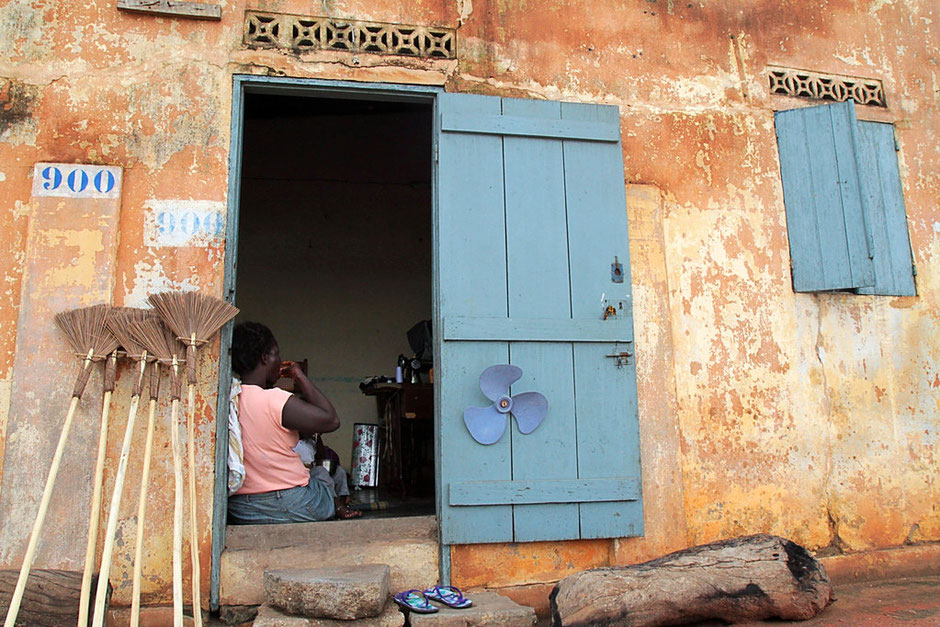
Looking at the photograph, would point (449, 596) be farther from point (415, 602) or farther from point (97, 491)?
point (97, 491)

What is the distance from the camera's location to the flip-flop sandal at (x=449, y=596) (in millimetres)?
3555

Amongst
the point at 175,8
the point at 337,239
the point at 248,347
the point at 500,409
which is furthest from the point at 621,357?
the point at 337,239

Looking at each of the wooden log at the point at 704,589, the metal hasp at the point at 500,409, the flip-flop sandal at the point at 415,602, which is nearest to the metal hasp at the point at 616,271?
the metal hasp at the point at 500,409

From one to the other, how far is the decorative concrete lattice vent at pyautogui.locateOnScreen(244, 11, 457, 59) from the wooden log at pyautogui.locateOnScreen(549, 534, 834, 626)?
2929 millimetres

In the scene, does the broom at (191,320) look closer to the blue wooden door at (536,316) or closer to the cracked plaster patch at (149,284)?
the cracked plaster patch at (149,284)

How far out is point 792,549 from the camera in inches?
150

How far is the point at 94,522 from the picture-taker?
3.16 meters

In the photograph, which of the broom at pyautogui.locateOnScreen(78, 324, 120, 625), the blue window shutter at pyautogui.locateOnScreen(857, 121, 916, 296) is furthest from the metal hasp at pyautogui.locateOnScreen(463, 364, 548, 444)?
the blue window shutter at pyautogui.locateOnScreen(857, 121, 916, 296)

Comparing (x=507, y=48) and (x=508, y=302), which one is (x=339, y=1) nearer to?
(x=507, y=48)

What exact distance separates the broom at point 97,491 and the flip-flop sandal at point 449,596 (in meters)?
1.48

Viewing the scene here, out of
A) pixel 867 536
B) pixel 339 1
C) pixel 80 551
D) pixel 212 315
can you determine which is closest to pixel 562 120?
pixel 339 1

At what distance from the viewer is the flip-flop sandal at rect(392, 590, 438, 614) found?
3.46 metres

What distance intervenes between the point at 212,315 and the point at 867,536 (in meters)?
3.81

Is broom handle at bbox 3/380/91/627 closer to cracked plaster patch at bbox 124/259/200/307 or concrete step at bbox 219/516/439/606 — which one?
cracked plaster patch at bbox 124/259/200/307
